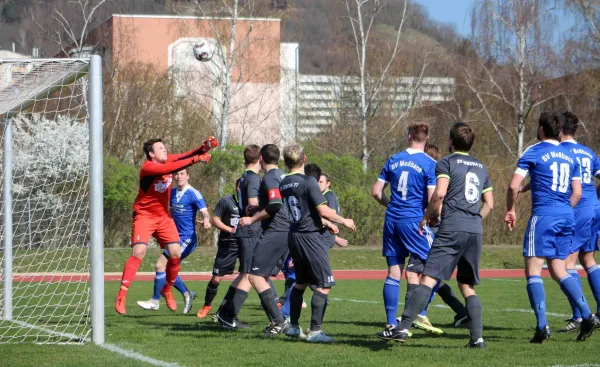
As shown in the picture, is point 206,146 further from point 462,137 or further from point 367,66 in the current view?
point 367,66

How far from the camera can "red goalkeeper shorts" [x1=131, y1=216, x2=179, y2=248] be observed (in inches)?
400

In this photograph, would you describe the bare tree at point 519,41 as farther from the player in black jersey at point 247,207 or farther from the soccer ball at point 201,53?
the player in black jersey at point 247,207

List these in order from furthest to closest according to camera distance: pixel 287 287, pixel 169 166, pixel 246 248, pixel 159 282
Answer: pixel 287 287 < pixel 159 282 < pixel 246 248 < pixel 169 166

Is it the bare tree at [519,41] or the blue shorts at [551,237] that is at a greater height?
the bare tree at [519,41]

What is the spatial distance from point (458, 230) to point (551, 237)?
1.18 m

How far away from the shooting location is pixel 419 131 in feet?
27.9

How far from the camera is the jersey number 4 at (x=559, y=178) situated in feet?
26.2

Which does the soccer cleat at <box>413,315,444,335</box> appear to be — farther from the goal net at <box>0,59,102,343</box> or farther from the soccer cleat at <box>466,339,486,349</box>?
the goal net at <box>0,59,102,343</box>

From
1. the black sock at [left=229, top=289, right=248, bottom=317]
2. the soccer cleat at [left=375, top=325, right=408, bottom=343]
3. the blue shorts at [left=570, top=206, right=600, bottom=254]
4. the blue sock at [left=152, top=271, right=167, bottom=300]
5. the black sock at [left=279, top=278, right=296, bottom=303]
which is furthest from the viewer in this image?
the black sock at [left=279, top=278, right=296, bottom=303]

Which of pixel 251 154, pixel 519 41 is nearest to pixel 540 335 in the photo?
pixel 251 154

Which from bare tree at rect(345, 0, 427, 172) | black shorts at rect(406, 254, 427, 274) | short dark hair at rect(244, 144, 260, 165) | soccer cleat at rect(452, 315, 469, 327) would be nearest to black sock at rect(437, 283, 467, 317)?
soccer cleat at rect(452, 315, 469, 327)

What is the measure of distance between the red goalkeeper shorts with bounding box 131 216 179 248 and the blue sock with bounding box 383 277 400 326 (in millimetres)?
3137

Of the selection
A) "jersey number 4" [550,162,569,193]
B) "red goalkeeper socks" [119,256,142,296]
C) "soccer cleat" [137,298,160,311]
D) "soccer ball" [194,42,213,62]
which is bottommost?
"soccer cleat" [137,298,160,311]

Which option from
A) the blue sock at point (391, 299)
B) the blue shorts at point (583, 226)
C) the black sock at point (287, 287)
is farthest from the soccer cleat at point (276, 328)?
the black sock at point (287, 287)
